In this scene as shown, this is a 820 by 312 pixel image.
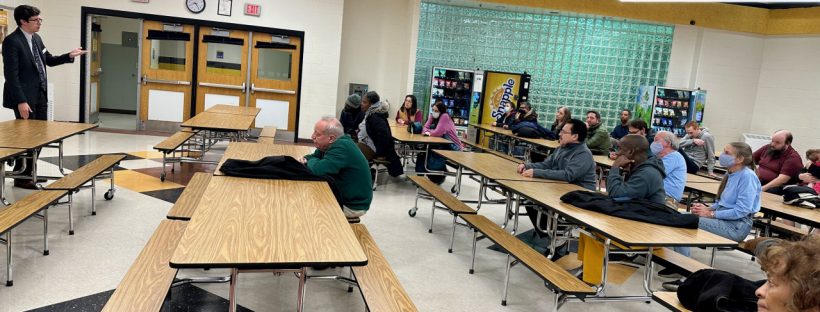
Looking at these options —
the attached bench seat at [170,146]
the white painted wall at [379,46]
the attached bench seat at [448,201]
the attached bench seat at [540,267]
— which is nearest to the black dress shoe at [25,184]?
the attached bench seat at [170,146]

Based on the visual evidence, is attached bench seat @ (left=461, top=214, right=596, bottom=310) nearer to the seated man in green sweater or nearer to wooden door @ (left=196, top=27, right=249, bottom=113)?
the seated man in green sweater

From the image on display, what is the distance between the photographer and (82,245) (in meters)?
3.88

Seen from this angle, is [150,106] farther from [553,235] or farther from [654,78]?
[654,78]

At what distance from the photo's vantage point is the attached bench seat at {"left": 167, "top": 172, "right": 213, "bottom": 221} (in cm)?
345

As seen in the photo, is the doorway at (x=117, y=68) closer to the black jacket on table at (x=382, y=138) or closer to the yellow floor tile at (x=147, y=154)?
the yellow floor tile at (x=147, y=154)

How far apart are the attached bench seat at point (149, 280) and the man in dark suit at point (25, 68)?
2851mm

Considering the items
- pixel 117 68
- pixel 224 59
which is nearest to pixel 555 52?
pixel 224 59

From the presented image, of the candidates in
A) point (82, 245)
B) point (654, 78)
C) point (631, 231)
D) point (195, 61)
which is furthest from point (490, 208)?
point (654, 78)

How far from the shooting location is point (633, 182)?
147 inches

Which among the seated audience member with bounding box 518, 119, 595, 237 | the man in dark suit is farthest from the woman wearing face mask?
the man in dark suit

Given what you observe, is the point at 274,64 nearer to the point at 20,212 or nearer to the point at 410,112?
the point at 410,112

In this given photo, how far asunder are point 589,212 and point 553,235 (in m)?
0.51

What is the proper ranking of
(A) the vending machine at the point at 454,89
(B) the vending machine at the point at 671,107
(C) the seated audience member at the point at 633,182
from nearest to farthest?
(C) the seated audience member at the point at 633,182 < (A) the vending machine at the point at 454,89 < (B) the vending machine at the point at 671,107

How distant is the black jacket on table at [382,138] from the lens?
20.5ft
